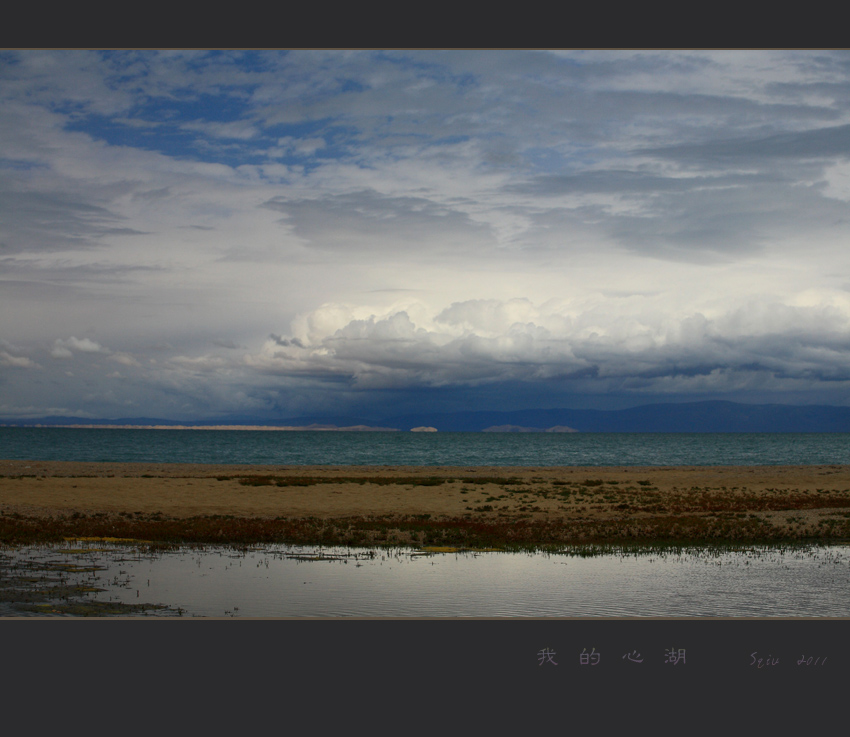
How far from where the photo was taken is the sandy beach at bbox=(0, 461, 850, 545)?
30.8 metres

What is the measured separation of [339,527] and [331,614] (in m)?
15.4

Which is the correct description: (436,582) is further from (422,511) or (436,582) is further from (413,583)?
(422,511)

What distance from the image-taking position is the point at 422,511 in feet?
136

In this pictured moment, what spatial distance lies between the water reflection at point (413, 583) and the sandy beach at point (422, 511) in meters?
3.57

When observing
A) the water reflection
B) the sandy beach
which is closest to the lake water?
the water reflection

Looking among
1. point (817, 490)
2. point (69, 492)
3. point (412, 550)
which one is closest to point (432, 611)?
point (412, 550)

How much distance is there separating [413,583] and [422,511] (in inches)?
799

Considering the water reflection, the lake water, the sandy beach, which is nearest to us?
the water reflection

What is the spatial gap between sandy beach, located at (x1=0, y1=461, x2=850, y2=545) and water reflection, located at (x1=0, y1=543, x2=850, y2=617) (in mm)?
3569

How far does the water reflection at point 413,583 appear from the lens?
18016 mm

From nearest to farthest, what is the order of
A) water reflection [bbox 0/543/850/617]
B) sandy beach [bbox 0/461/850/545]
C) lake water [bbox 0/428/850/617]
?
water reflection [bbox 0/543/850/617], lake water [bbox 0/428/850/617], sandy beach [bbox 0/461/850/545]

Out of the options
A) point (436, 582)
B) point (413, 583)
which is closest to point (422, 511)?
point (436, 582)

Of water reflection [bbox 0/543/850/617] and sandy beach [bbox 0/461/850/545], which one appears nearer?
water reflection [bbox 0/543/850/617]

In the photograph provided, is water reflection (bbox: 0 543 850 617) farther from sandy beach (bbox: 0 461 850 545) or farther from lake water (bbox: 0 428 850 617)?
sandy beach (bbox: 0 461 850 545)
